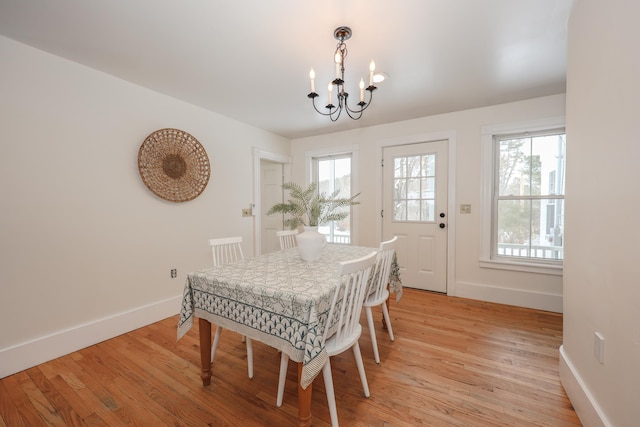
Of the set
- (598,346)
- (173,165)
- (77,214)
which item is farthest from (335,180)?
(598,346)

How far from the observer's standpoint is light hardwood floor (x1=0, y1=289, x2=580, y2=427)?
140 cm

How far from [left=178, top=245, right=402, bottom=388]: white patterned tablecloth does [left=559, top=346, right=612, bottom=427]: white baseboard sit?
4.22 ft

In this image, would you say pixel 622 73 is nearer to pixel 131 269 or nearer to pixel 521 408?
pixel 521 408

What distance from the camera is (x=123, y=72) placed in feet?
7.23

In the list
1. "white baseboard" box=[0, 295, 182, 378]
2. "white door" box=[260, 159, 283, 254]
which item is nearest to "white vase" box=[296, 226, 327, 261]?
"white baseboard" box=[0, 295, 182, 378]

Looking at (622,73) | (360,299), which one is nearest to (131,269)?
(360,299)

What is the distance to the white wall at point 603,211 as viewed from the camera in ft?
3.18

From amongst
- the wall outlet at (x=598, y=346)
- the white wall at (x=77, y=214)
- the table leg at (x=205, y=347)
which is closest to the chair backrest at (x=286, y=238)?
the white wall at (x=77, y=214)

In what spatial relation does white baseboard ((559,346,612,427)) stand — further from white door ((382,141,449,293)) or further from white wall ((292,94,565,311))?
white door ((382,141,449,293))

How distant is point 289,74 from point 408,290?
2.96 metres

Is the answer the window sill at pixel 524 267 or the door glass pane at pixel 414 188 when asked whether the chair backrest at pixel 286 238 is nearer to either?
the door glass pane at pixel 414 188

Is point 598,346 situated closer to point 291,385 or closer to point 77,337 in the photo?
point 291,385

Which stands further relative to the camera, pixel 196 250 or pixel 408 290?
pixel 408 290

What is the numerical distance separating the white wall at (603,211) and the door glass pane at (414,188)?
1798 mm
